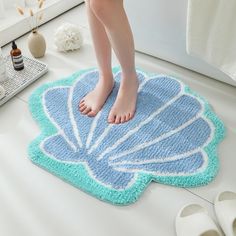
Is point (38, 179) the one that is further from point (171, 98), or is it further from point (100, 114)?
point (171, 98)

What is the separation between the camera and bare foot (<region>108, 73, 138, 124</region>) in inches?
50.2

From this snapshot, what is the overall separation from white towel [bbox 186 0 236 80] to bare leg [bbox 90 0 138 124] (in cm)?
21

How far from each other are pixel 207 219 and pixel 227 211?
0.19 feet

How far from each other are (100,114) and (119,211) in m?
0.41

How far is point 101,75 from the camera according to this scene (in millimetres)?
1349

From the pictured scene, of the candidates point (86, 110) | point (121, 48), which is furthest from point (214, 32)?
point (86, 110)

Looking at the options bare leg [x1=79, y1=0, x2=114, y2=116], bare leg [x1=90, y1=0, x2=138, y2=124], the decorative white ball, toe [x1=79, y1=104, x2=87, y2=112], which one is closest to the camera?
bare leg [x1=90, y1=0, x2=138, y2=124]

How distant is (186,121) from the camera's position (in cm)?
126

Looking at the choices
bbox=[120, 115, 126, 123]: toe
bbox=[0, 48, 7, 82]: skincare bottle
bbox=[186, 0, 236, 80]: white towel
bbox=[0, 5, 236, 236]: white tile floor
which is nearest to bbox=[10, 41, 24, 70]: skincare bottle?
bbox=[0, 48, 7, 82]: skincare bottle

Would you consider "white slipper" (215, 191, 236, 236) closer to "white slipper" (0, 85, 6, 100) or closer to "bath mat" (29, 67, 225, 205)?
"bath mat" (29, 67, 225, 205)

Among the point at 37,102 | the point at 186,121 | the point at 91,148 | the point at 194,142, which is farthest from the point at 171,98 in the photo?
the point at 37,102

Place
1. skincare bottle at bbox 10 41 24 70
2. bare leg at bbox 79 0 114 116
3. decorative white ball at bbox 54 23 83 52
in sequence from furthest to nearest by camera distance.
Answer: decorative white ball at bbox 54 23 83 52
skincare bottle at bbox 10 41 24 70
bare leg at bbox 79 0 114 116

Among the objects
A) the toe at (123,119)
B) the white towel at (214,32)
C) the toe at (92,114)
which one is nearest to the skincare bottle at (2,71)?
the toe at (92,114)

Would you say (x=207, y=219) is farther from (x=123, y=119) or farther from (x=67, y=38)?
(x=67, y=38)
